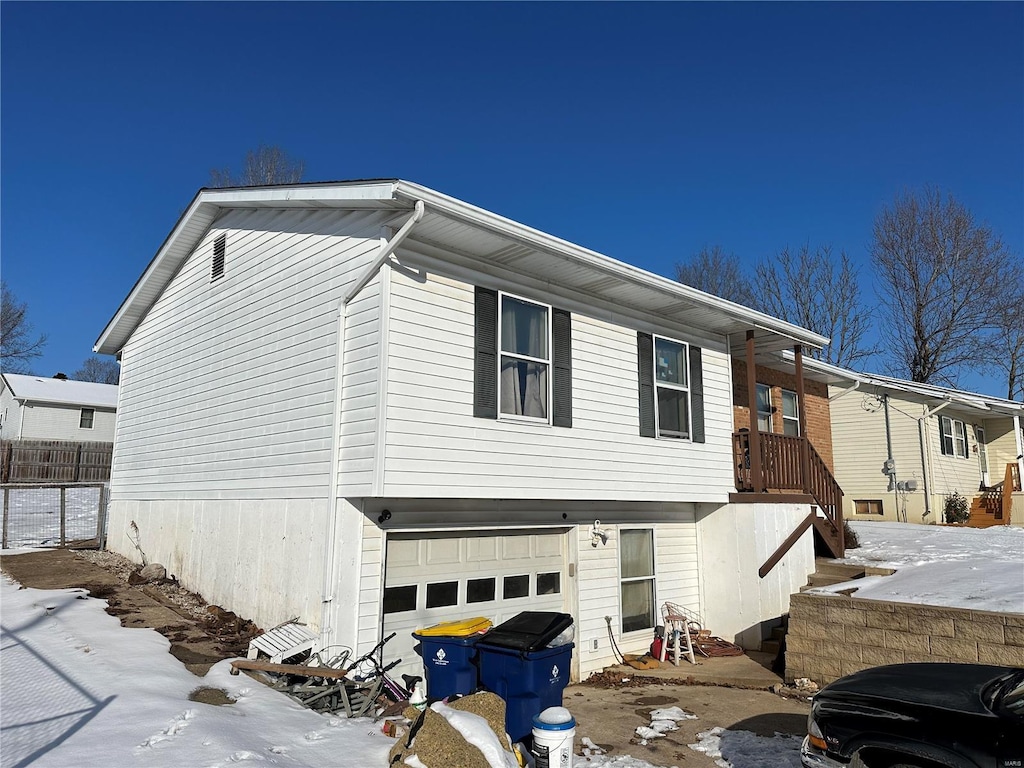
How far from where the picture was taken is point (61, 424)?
94.8ft

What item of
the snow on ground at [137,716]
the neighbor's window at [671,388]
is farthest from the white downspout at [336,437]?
the neighbor's window at [671,388]

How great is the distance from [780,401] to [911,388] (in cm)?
687

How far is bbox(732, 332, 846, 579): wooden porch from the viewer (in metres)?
12.3

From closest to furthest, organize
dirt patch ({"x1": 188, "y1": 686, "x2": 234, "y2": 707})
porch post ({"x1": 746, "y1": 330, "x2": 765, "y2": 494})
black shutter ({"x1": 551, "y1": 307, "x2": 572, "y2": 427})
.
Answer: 1. dirt patch ({"x1": 188, "y1": 686, "x2": 234, "y2": 707})
2. black shutter ({"x1": 551, "y1": 307, "x2": 572, "y2": 427})
3. porch post ({"x1": 746, "y1": 330, "x2": 765, "y2": 494})

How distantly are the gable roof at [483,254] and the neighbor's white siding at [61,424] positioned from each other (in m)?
18.0

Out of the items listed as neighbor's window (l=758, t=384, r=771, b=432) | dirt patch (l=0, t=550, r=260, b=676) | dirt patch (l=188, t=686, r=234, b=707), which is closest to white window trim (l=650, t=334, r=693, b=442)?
neighbor's window (l=758, t=384, r=771, b=432)

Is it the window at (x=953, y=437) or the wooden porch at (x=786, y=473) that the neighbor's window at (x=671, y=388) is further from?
the window at (x=953, y=437)

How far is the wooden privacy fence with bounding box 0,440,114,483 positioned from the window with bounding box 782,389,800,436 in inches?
811

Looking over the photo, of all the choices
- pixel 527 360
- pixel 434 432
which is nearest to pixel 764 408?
pixel 527 360

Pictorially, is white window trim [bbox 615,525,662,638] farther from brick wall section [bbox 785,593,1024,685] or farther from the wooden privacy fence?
the wooden privacy fence

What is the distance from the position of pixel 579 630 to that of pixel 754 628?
3.26m

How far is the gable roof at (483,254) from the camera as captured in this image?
8.02 m

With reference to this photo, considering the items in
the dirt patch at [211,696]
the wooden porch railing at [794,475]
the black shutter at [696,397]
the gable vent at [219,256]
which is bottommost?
the dirt patch at [211,696]

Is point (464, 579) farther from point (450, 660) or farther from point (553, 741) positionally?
point (553, 741)
